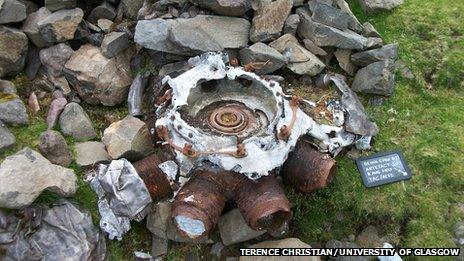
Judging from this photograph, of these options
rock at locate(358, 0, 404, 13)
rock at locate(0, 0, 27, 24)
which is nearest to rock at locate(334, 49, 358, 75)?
rock at locate(358, 0, 404, 13)

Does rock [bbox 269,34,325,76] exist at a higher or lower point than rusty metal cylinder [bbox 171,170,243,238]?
higher

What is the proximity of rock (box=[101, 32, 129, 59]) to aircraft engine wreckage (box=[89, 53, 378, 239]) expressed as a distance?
85 cm

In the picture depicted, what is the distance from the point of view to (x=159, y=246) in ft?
14.1

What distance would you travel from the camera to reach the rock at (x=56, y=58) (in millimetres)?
5207

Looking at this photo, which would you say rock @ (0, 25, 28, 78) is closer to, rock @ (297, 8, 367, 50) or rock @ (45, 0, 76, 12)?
rock @ (45, 0, 76, 12)

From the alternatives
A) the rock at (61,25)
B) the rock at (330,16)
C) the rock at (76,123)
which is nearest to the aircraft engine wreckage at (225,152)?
the rock at (76,123)

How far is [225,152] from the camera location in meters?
3.98

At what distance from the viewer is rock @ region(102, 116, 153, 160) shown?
4480mm

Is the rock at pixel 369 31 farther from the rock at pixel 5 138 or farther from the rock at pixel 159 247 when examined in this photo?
the rock at pixel 5 138

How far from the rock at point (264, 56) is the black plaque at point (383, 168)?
4.20 feet

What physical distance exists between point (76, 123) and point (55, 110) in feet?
1.00

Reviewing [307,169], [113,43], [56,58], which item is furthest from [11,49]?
[307,169]

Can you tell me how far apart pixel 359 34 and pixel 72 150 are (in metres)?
3.33

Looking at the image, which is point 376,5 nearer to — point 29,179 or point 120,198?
point 120,198
